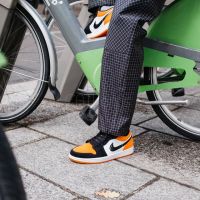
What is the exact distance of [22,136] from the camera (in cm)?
308

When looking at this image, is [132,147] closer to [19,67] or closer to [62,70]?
[19,67]

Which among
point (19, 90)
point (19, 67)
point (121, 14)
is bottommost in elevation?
point (19, 90)

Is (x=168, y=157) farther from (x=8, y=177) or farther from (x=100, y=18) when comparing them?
(x=8, y=177)

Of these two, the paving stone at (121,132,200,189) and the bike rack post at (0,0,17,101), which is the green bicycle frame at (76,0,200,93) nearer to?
the paving stone at (121,132,200,189)

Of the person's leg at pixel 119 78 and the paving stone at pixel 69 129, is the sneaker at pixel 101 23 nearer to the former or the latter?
the person's leg at pixel 119 78

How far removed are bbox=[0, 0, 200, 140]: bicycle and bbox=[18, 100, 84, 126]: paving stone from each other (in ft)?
1.67

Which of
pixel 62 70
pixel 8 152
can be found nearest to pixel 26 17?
pixel 62 70

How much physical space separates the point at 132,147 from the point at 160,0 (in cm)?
90

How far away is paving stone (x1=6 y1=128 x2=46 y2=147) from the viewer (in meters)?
2.97

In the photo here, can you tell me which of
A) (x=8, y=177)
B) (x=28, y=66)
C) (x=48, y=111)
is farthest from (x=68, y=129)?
(x=8, y=177)

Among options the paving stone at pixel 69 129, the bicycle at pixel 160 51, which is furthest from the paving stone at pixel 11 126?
the bicycle at pixel 160 51

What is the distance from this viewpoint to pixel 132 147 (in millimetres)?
2814

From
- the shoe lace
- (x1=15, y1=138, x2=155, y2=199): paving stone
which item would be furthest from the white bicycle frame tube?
(x1=15, y1=138, x2=155, y2=199): paving stone

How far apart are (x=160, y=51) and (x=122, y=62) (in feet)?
1.17
